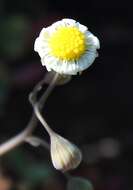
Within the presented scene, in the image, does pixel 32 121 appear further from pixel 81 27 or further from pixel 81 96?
pixel 81 96

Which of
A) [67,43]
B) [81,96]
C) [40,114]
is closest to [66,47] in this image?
[67,43]

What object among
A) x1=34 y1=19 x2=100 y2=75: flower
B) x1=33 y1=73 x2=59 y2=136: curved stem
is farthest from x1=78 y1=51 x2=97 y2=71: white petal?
x1=33 y1=73 x2=59 y2=136: curved stem

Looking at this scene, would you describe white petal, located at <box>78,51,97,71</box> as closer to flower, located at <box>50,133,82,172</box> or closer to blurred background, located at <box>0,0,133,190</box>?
flower, located at <box>50,133,82,172</box>

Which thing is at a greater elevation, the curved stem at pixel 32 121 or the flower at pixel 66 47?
the flower at pixel 66 47

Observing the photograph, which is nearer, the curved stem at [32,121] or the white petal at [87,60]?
the white petal at [87,60]

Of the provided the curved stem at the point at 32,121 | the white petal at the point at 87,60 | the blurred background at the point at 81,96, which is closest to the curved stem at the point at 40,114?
the curved stem at the point at 32,121

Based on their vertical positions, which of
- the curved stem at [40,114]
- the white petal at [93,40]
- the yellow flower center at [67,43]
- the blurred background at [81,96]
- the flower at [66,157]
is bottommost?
the blurred background at [81,96]

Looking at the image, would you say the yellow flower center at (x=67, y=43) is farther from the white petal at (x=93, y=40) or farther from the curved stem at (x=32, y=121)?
the curved stem at (x=32, y=121)
